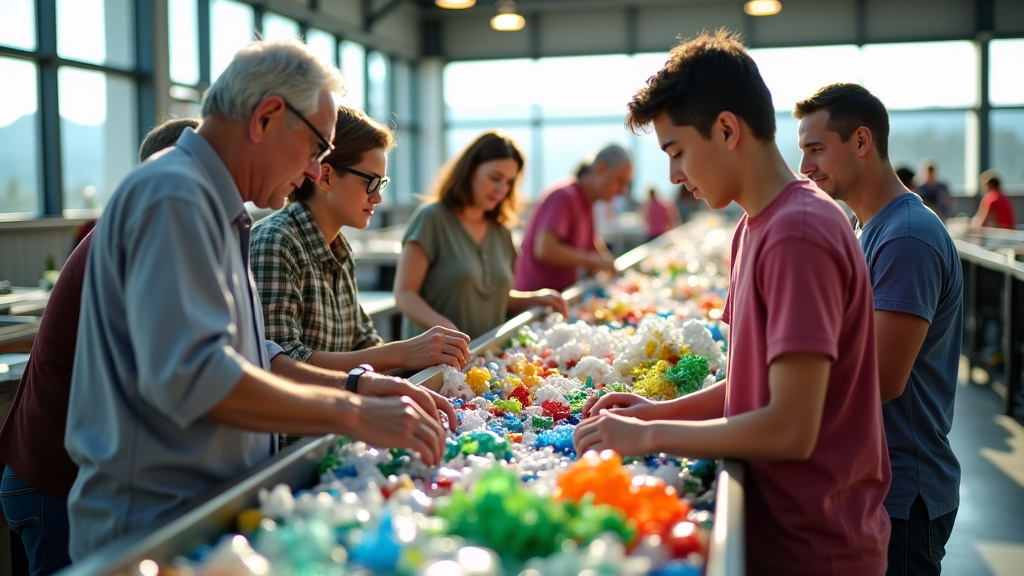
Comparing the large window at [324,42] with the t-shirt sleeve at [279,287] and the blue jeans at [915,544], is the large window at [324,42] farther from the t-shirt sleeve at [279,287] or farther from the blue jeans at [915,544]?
the blue jeans at [915,544]

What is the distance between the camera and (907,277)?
1952 millimetres

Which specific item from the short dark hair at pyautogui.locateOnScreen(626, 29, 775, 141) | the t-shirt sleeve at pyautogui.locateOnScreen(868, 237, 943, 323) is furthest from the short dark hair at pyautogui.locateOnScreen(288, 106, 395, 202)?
the t-shirt sleeve at pyautogui.locateOnScreen(868, 237, 943, 323)

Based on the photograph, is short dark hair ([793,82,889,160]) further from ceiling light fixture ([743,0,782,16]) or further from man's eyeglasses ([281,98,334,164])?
ceiling light fixture ([743,0,782,16])

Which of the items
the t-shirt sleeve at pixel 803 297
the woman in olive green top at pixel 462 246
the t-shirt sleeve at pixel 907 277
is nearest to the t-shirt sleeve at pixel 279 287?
the woman in olive green top at pixel 462 246

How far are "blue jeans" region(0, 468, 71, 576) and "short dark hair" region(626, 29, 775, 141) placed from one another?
5.11ft

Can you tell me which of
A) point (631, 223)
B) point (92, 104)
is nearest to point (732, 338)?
point (92, 104)

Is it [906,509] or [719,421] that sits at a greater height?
[719,421]

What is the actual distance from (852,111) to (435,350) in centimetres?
120

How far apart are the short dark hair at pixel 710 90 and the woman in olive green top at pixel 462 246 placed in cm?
189

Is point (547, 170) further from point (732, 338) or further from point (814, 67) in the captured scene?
point (732, 338)

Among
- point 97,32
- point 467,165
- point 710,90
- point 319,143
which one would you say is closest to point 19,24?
point 97,32

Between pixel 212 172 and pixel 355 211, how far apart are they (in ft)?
3.24

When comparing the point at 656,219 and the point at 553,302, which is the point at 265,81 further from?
the point at 656,219

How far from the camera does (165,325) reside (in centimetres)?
130
